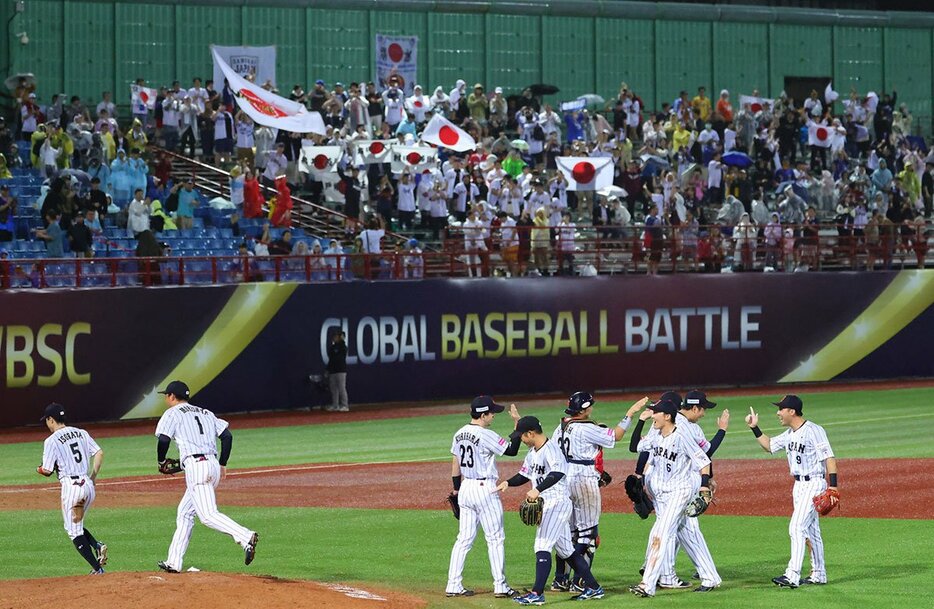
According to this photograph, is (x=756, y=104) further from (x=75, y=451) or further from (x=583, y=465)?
(x=75, y=451)

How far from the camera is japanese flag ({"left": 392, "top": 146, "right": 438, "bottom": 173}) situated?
119 feet

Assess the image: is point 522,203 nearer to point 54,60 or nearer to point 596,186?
point 596,186

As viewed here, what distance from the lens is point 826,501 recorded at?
14750mm

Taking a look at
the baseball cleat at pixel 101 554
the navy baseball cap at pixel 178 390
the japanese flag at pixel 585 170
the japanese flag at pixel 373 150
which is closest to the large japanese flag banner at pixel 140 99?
the japanese flag at pixel 373 150

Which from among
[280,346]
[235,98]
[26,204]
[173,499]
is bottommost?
[173,499]

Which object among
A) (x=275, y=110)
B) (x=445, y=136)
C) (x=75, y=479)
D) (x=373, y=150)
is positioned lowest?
(x=75, y=479)

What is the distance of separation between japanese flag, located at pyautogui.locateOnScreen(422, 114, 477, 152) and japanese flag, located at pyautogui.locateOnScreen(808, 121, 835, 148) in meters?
11.4

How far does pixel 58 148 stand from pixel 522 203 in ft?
36.2

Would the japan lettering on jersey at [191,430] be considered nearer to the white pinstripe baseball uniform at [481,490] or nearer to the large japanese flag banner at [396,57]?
the white pinstripe baseball uniform at [481,490]

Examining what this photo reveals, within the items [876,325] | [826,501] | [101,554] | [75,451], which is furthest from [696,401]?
[876,325]

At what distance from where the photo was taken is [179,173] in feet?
119

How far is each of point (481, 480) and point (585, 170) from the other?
23.5 meters

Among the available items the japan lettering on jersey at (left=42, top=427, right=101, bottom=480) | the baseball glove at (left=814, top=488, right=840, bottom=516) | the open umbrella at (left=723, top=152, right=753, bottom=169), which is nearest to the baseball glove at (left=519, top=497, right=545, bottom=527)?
the baseball glove at (left=814, top=488, right=840, bottom=516)

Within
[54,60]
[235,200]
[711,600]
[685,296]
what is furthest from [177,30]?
[711,600]
